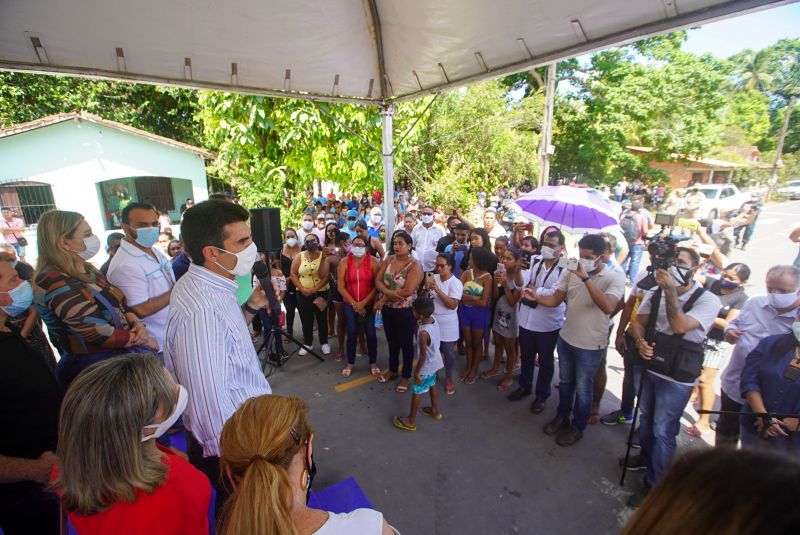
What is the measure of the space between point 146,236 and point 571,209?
5.04 m

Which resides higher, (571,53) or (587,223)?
(571,53)

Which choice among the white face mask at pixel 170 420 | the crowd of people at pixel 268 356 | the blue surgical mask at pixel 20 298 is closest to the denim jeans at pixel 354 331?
the crowd of people at pixel 268 356

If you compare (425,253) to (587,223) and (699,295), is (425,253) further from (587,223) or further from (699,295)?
(699,295)

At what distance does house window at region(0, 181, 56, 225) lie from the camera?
12.3 m

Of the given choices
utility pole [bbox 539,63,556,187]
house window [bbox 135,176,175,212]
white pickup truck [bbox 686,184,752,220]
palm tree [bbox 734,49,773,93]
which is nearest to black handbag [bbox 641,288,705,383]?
utility pole [bbox 539,63,556,187]

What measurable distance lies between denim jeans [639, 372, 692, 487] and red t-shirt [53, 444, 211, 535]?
310 cm

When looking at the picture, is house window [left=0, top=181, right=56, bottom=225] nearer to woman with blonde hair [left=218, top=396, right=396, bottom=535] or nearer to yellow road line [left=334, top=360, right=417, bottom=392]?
yellow road line [left=334, top=360, right=417, bottom=392]

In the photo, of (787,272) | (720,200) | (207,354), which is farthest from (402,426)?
(720,200)

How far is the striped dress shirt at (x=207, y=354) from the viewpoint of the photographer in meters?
1.67

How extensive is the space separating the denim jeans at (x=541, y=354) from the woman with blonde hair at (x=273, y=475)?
3.21 m

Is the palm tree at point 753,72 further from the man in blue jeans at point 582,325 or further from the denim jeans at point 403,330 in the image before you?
the denim jeans at point 403,330

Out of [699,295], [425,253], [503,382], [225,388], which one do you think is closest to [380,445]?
[503,382]

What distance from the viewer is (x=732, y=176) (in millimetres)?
36344

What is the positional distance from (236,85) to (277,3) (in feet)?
4.31
